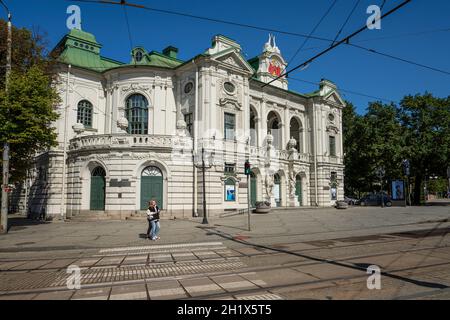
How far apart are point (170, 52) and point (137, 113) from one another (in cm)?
852

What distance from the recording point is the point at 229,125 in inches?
1156

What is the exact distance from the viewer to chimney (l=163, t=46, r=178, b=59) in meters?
33.9

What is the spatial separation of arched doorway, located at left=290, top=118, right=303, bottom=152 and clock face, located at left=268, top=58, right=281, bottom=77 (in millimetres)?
6546

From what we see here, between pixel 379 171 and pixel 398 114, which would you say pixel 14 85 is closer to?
pixel 379 171

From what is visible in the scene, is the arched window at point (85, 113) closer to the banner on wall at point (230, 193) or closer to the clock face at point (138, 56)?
the clock face at point (138, 56)

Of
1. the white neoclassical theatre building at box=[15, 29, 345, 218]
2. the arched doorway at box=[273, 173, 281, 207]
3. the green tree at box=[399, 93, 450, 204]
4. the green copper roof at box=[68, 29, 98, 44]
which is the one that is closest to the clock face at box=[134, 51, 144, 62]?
the white neoclassical theatre building at box=[15, 29, 345, 218]

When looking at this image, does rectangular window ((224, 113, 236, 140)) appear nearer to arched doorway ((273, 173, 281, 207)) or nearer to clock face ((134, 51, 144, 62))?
arched doorway ((273, 173, 281, 207))

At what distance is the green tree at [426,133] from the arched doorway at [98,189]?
121 ft

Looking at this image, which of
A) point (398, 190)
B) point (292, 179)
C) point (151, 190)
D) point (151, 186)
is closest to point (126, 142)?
point (151, 186)

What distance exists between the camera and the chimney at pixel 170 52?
111 ft

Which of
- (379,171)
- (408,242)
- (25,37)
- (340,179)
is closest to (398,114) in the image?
(379,171)

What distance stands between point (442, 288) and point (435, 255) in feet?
13.4

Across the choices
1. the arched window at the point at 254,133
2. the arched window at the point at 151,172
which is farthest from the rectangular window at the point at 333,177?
the arched window at the point at 151,172

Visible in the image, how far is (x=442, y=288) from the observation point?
6.30 meters
